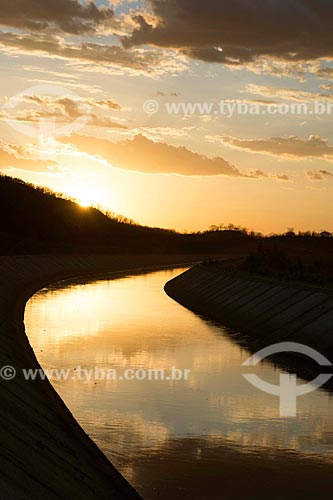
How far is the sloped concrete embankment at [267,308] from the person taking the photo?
3888 cm

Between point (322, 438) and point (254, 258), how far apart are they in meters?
63.7

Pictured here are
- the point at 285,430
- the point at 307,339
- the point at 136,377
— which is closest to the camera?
the point at 285,430

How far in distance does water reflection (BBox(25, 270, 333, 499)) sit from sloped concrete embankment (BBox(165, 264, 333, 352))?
8.55ft

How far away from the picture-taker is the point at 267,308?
48.8m

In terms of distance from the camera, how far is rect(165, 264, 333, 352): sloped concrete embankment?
38.9 meters

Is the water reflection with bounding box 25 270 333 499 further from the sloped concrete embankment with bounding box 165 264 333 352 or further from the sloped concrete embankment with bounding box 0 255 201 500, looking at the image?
the sloped concrete embankment with bounding box 165 264 333 352

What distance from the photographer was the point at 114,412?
23500 mm

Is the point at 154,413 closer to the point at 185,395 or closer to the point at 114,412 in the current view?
the point at 114,412

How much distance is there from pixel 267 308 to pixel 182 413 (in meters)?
25.7

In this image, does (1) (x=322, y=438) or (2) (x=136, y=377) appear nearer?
(1) (x=322, y=438)

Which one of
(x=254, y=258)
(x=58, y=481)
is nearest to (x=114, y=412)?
(x=58, y=481)

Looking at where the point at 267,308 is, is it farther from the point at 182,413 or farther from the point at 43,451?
the point at 43,451

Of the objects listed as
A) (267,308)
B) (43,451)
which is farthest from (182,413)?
(267,308)

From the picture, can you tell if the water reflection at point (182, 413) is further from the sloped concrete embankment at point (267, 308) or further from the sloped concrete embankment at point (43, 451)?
the sloped concrete embankment at point (267, 308)
